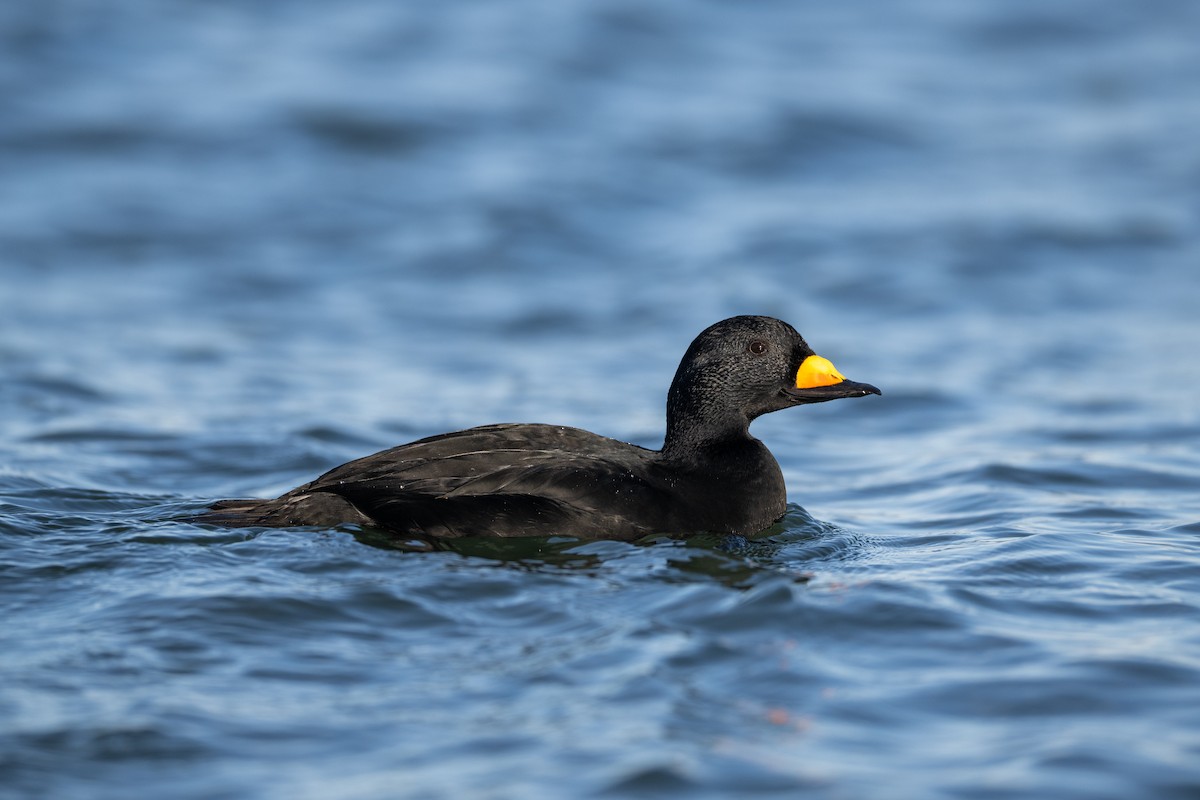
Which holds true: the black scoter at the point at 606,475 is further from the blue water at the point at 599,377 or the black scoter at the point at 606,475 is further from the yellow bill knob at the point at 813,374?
the blue water at the point at 599,377

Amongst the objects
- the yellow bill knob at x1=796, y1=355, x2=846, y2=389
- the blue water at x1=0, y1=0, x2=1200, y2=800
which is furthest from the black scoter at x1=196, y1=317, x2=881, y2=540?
the blue water at x1=0, y1=0, x2=1200, y2=800

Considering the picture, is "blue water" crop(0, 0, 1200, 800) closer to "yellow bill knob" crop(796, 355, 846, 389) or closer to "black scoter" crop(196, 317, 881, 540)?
"black scoter" crop(196, 317, 881, 540)

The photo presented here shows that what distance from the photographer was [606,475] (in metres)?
6.94

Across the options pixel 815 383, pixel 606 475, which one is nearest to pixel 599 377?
pixel 815 383

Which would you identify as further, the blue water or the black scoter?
the black scoter

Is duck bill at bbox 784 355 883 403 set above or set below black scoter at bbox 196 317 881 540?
above

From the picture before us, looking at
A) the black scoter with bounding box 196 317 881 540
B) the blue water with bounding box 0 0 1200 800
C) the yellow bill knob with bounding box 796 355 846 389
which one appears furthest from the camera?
the yellow bill knob with bounding box 796 355 846 389

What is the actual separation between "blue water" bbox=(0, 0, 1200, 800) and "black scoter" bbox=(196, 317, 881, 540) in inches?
6.8

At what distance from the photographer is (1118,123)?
59.3 ft

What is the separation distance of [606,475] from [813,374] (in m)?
1.36

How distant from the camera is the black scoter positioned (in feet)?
22.2

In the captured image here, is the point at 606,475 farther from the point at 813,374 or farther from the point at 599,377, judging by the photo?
the point at 599,377

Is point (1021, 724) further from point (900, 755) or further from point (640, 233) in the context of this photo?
point (640, 233)

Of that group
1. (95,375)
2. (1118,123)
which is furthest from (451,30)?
(95,375)
